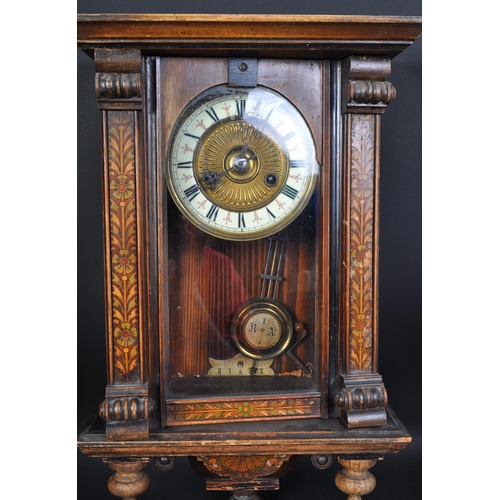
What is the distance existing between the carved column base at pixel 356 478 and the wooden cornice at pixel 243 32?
98 cm

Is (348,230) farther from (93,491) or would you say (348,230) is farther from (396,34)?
(93,491)

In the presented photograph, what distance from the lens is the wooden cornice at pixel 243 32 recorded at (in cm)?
142

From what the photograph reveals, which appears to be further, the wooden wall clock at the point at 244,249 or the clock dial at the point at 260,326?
the clock dial at the point at 260,326

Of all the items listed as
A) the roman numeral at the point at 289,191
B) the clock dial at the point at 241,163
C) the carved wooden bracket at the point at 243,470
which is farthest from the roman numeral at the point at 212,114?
the carved wooden bracket at the point at 243,470

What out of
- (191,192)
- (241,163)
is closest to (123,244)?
(191,192)

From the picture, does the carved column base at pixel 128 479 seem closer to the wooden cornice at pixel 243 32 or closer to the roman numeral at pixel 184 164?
the roman numeral at pixel 184 164

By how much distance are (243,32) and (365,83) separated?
31cm

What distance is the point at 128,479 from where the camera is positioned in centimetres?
158

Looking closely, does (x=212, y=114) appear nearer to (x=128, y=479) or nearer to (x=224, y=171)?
(x=224, y=171)

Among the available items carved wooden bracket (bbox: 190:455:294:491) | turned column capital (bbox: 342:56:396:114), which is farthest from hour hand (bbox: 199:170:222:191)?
carved wooden bracket (bbox: 190:455:294:491)

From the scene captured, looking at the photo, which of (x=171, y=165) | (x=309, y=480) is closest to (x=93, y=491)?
(x=309, y=480)

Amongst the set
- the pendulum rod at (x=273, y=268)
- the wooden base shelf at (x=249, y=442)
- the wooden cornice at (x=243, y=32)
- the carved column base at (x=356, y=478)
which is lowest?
the carved column base at (x=356, y=478)

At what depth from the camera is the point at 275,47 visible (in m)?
1.48

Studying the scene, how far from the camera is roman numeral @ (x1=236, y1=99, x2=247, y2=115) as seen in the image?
5.10 ft
